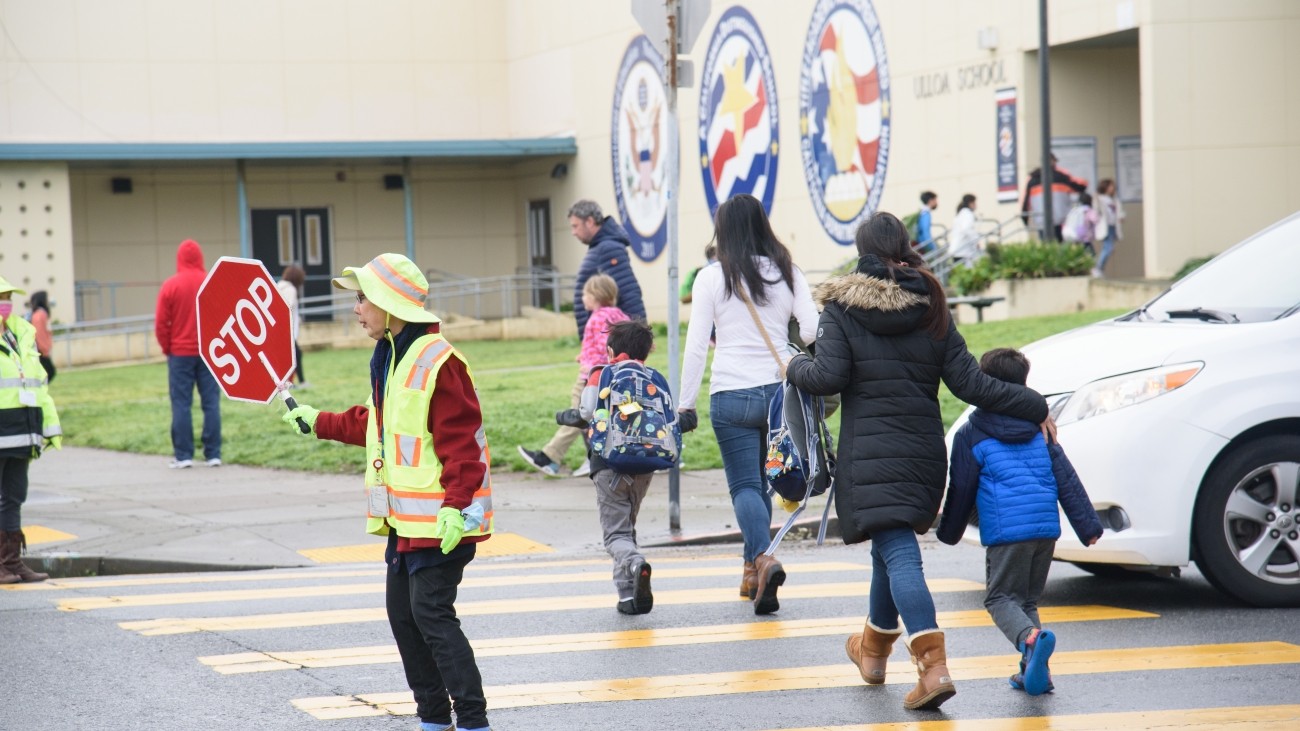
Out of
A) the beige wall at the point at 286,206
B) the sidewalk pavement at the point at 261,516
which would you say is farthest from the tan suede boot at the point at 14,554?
the beige wall at the point at 286,206

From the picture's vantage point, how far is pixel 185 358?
1533cm

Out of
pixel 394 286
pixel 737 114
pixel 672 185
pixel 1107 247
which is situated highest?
pixel 737 114

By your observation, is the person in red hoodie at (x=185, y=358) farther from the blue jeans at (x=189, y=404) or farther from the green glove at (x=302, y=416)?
the green glove at (x=302, y=416)

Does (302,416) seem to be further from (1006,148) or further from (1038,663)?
(1006,148)

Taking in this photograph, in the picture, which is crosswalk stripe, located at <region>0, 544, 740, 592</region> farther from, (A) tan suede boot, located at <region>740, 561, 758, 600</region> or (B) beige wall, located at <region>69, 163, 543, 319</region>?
(B) beige wall, located at <region>69, 163, 543, 319</region>

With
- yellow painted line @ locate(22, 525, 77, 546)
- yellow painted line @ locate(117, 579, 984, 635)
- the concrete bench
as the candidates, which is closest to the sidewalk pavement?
yellow painted line @ locate(22, 525, 77, 546)

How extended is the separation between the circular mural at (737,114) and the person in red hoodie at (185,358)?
16268mm

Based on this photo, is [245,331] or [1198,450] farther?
[1198,450]

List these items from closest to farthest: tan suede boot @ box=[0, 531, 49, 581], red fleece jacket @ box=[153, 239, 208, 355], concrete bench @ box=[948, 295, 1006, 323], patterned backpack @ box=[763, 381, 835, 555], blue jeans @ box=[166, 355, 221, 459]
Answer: patterned backpack @ box=[763, 381, 835, 555] → tan suede boot @ box=[0, 531, 49, 581] → red fleece jacket @ box=[153, 239, 208, 355] → blue jeans @ box=[166, 355, 221, 459] → concrete bench @ box=[948, 295, 1006, 323]

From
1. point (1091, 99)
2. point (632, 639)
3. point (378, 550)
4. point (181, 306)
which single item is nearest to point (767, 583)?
point (632, 639)

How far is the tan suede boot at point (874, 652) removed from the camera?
21.2 feet

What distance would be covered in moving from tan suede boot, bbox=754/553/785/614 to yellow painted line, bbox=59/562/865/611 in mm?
1268

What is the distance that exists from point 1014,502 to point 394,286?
2.49 m

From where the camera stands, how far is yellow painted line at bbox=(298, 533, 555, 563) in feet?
35.1
